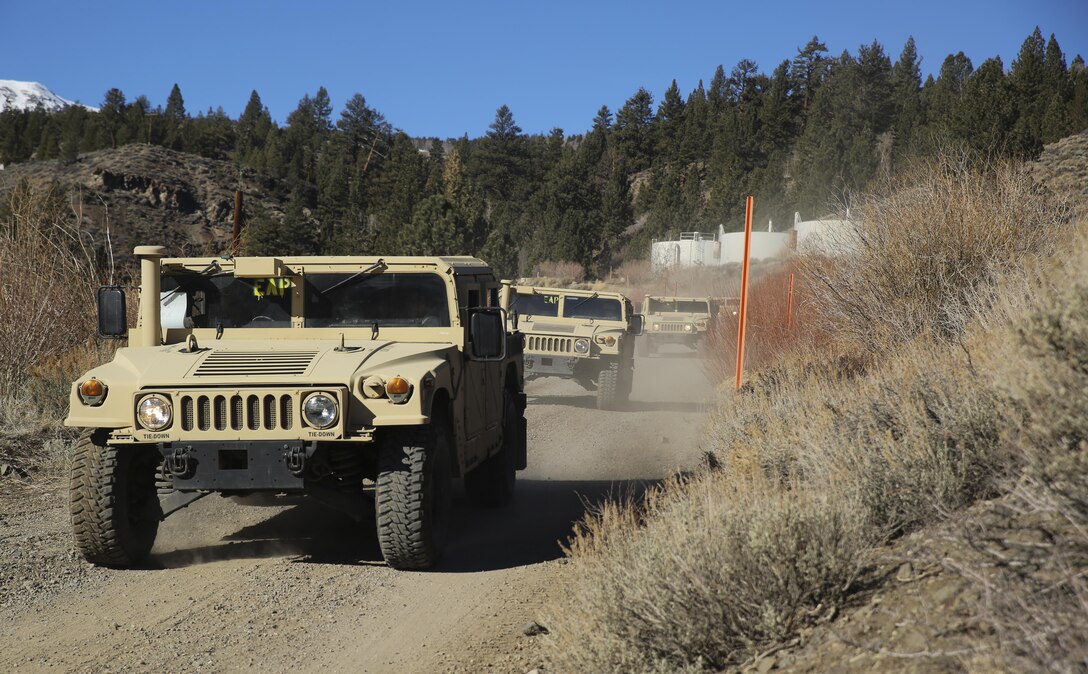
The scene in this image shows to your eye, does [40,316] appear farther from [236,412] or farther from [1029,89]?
[1029,89]

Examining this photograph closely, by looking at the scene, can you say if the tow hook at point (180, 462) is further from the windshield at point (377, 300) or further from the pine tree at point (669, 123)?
the pine tree at point (669, 123)

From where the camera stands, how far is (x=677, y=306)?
1071 inches

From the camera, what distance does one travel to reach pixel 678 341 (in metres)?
26.6

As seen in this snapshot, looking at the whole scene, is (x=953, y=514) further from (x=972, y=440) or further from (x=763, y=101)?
(x=763, y=101)

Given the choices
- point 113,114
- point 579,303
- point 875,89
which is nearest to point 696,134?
point 875,89

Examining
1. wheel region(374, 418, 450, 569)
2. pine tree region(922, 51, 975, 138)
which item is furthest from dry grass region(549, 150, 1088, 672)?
pine tree region(922, 51, 975, 138)

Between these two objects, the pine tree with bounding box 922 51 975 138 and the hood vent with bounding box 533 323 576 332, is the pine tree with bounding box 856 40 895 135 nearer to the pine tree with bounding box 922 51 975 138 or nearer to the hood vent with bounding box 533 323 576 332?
the pine tree with bounding box 922 51 975 138

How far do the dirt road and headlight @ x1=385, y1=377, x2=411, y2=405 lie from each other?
1104 mm

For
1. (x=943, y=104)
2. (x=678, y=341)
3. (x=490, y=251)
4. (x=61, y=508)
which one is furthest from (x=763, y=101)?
(x=61, y=508)

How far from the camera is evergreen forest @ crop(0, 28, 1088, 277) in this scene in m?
53.4

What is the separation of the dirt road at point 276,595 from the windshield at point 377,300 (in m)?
1.55

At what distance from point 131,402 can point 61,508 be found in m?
2.77

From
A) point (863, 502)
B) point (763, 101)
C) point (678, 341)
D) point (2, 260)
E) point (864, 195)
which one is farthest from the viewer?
point (763, 101)

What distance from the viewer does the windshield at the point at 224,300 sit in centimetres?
720
